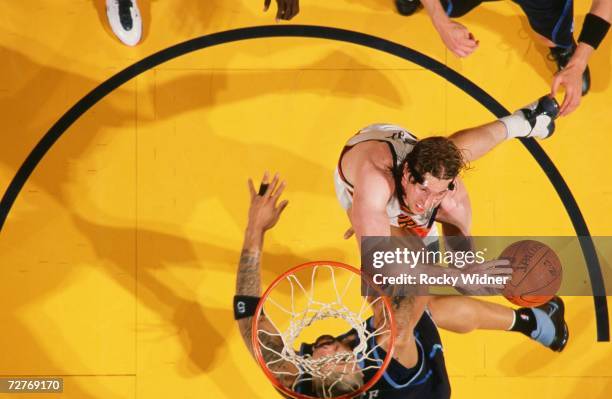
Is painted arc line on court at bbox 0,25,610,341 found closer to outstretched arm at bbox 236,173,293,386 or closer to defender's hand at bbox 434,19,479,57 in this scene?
defender's hand at bbox 434,19,479,57

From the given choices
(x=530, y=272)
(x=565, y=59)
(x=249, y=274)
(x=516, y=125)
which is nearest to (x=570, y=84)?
(x=565, y=59)

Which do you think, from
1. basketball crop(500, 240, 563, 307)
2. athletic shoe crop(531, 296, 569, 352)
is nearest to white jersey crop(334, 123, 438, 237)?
basketball crop(500, 240, 563, 307)

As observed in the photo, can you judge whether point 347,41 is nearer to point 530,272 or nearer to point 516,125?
point 516,125

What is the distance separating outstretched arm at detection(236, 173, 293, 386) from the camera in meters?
4.54

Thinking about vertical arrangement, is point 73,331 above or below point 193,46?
below

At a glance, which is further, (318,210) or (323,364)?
(318,210)

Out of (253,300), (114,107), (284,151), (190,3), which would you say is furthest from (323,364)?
(190,3)

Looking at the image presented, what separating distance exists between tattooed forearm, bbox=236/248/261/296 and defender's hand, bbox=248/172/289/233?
19 centimetres

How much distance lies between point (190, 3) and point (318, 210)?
1673mm

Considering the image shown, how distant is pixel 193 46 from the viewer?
4859 mm

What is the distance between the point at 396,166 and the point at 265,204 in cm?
102

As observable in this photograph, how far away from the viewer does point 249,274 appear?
15.4 feet

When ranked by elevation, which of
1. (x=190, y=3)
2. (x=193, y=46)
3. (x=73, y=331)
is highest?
(x=190, y=3)

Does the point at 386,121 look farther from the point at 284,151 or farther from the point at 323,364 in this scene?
the point at 323,364
